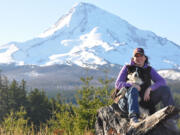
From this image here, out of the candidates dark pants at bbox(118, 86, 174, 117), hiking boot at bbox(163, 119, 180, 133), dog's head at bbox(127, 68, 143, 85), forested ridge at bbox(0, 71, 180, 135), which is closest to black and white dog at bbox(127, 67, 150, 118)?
dog's head at bbox(127, 68, 143, 85)

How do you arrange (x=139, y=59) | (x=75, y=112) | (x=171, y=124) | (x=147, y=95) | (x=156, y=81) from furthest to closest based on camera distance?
(x=75, y=112)
(x=139, y=59)
(x=156, y=81)
(x=147, y=95)
(x=171, y=124)

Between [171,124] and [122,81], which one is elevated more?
[122,81]

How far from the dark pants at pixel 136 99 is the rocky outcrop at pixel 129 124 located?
6.6 inches

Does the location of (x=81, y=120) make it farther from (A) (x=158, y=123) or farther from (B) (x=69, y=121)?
(A) (x=158, y=123)

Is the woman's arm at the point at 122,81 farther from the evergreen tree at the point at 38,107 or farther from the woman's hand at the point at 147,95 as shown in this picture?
the evergreen tree at the point at 38,107

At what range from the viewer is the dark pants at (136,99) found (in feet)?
20.1

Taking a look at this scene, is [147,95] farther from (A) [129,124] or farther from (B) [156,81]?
(A) [129,124]

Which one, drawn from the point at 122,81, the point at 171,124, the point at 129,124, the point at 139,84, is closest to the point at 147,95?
the point at 139,84

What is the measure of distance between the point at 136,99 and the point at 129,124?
518 mm

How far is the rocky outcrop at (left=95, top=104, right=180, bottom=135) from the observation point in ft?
17.2

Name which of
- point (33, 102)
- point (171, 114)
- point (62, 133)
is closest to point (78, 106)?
point (62, 133)

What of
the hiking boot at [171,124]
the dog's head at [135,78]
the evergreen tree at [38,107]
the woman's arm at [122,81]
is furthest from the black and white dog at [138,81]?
the evergreen tree at [38,107]

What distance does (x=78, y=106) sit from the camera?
10.5m

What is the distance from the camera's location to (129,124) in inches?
233
